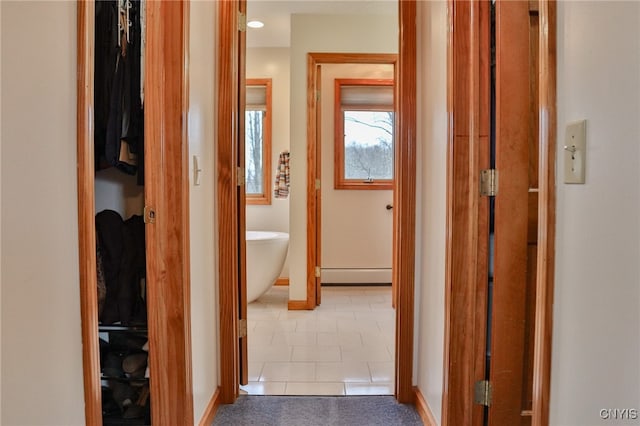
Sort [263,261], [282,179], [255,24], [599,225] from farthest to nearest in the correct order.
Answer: [282,179]
[255,24]
[263,261]
[599,225]

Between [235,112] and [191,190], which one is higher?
[235,112]

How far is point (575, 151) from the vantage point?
2.61 feet

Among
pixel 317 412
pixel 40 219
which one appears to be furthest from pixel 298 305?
pixel 40 219

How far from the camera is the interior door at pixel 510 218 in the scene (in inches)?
61.6

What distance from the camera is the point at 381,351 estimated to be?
9.33ft

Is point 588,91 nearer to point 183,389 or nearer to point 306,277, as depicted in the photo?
point 183,389

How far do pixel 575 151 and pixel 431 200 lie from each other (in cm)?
116

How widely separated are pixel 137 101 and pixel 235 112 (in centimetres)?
49

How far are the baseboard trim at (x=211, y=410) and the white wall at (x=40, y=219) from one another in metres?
1.06

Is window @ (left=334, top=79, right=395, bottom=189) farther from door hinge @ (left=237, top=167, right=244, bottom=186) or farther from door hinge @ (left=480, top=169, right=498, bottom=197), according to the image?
door hinge @ (left=480, top=169, right=498, bottom=197)

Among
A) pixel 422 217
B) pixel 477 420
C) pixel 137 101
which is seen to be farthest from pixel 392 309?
pixel 137 101

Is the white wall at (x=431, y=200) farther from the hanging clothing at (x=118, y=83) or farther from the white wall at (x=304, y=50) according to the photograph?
the white wall at (x=304, y=50)

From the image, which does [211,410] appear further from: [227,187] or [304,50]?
[304,50]

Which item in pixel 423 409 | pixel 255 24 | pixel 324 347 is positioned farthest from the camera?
pixel 255 24
